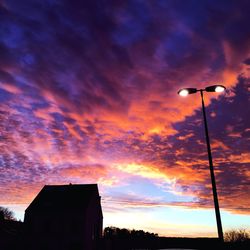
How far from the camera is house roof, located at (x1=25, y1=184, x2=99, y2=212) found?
43.8 m

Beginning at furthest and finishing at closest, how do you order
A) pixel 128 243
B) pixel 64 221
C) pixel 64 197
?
1. pixel 128 243
2. pixel 64 197
3. pixel 64 221

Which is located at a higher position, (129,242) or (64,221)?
(64,221)

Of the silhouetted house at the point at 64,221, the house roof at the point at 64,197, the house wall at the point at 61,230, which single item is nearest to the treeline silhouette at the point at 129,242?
the silhouetted house at the point at 64,221

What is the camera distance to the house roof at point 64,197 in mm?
43822

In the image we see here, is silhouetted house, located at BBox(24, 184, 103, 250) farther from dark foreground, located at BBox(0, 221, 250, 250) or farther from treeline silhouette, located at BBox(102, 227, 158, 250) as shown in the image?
treeline silhouette, located at BBox(102, 227, 158, 250)

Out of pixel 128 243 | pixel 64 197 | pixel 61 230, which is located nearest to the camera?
pixel 61 230

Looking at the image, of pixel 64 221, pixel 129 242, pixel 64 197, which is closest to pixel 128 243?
A: pixel 129 242

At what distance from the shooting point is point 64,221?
1656 inches

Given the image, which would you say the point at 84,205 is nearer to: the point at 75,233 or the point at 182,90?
the point at 75,233

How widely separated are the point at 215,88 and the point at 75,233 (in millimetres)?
36176

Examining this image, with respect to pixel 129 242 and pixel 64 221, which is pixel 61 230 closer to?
pixel 64 221

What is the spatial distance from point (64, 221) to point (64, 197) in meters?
4.98

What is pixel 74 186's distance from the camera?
162ft

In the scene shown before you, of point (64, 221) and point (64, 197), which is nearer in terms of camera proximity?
point (64, 221)
